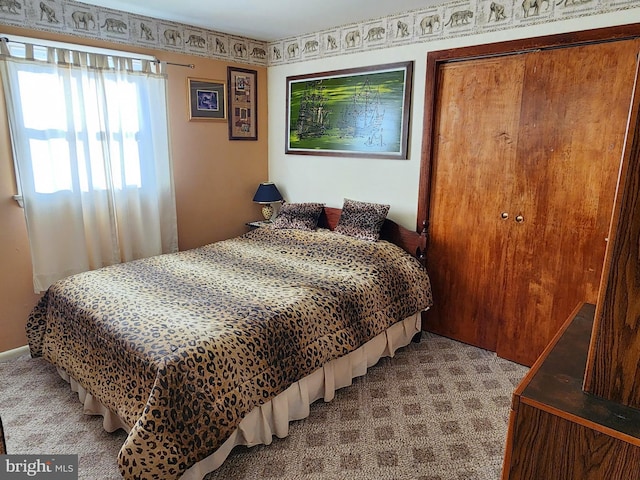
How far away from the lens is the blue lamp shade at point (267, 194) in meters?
4.00

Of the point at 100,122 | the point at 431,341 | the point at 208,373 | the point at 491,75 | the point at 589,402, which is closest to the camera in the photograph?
the point at 589,402

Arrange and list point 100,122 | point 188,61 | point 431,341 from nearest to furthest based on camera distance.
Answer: point 100,122, point 431,341, point 188,61

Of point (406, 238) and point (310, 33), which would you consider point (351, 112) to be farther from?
point (406, 238)

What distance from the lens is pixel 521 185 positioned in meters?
2.78

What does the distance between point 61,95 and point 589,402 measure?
3306mm

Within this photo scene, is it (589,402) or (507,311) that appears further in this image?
(507,311)

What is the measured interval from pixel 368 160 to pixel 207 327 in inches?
82.3

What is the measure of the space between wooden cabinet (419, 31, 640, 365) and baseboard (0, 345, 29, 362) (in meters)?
2.97

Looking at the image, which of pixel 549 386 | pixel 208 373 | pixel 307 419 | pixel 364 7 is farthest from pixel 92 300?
pixel 364 7

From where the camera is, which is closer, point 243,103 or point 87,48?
point 87,48

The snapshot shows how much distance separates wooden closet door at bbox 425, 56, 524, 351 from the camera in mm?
2807

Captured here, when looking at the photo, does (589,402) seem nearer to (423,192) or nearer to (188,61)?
(423,192)

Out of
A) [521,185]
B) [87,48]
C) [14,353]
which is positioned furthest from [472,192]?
[14,353]

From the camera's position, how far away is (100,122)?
3.06 meters
